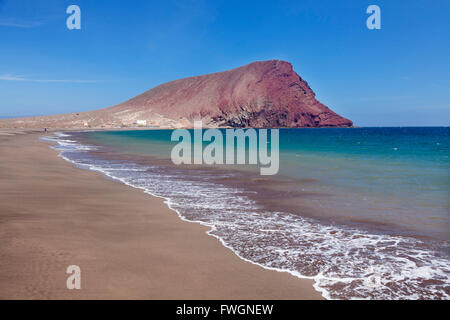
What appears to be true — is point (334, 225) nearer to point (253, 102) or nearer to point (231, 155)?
point (231, 155)

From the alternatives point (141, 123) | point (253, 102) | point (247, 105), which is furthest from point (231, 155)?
point (253, 102)

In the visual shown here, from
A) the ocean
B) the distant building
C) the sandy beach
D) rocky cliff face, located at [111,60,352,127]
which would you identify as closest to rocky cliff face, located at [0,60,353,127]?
rocky cliff face, located at [111,60,352,127]

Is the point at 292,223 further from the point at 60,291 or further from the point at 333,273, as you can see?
the point at 60,291


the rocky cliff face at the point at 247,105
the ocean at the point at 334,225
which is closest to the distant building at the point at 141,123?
the rocky cliff face at the point at 247,105

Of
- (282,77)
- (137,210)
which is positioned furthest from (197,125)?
(137,210)

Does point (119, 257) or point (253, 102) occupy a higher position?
point (253, 102)

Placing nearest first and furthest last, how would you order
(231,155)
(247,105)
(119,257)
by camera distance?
1. (119,257)
2. (231,155)
3. (247,105)
